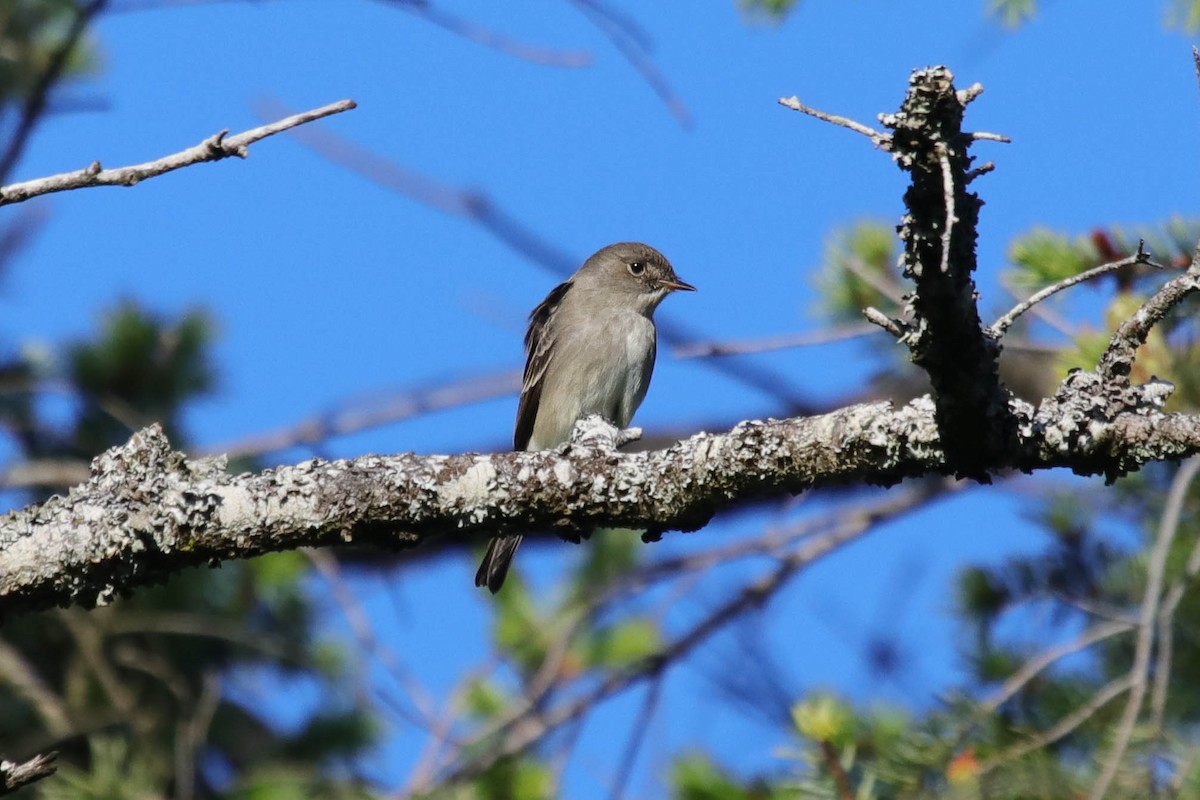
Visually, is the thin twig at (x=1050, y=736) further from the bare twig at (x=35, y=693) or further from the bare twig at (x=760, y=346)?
the bare twig at (x=35, y=693)

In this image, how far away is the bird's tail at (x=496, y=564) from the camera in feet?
18.6

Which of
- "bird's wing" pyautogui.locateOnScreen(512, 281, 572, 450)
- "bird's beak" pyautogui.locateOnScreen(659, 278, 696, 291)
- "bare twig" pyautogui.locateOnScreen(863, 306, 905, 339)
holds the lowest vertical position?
"bare twig" pyautogui.locateOnScreen(863, 306, 905, 339)

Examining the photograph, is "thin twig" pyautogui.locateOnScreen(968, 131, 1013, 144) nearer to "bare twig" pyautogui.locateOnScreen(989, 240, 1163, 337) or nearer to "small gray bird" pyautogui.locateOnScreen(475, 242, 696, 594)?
"bare twig" pyautogui.locateOnScreen(989, 240, 1163, 337)

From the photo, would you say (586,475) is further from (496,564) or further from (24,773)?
(496,564)

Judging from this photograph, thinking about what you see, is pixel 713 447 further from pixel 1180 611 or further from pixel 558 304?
pixel 558 304

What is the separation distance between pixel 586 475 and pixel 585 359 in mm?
3836

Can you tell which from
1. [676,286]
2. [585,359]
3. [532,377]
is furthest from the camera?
[676,286]

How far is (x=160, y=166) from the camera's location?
266cm

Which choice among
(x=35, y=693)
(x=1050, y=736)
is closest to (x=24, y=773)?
(x=1050, y=736)

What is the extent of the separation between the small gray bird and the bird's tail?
95 cm

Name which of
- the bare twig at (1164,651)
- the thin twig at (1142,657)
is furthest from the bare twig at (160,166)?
the bare twig at (1164,651)

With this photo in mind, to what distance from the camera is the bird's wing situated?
23.1 ft

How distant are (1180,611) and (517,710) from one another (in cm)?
238

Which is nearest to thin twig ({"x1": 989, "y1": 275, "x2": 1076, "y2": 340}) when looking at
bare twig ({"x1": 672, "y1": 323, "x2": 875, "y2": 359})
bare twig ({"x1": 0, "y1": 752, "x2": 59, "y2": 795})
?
bare twig ({"x1": 672, "y1": 323, "x2": 875, "y2": 359})
